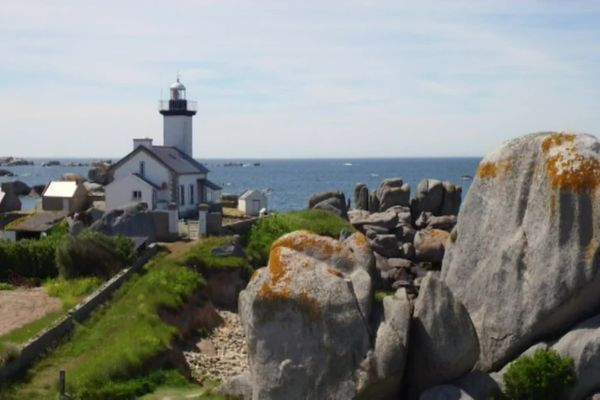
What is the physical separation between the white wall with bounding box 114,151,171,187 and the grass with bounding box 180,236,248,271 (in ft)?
45.6

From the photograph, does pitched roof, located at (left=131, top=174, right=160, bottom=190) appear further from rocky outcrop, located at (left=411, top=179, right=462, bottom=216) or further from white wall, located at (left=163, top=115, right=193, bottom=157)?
rocky outcrop, located at (left=411, top=179, right=462, bottom=216)

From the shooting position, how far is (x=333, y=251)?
69.3 ft

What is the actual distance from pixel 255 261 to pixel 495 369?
21.5m

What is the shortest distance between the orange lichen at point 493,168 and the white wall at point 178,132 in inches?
1584

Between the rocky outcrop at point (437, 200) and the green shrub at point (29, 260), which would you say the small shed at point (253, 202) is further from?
the green shrub at point (29, 260)

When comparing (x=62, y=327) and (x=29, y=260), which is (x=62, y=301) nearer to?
(x=62, y=327)

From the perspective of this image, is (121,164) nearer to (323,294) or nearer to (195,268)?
(195,268)

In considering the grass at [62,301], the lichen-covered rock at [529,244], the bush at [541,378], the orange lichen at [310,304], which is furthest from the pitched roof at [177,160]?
the bush at [541,378]

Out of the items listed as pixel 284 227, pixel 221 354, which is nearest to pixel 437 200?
pixel 284 227

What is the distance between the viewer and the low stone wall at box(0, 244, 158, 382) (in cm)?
2278

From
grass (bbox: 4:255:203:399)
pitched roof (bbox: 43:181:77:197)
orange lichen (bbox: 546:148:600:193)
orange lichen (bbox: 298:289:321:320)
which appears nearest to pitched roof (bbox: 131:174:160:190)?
pitched roof (bbox: 43:181:77:197)

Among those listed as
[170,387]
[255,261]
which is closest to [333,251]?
[170,387]

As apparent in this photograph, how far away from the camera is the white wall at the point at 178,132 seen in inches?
2366

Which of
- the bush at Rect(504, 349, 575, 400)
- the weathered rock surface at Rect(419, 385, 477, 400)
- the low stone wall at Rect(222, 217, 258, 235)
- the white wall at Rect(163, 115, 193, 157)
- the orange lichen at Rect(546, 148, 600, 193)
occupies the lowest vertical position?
the weathered rock surface at Rect(419, 385, 477, 400)
